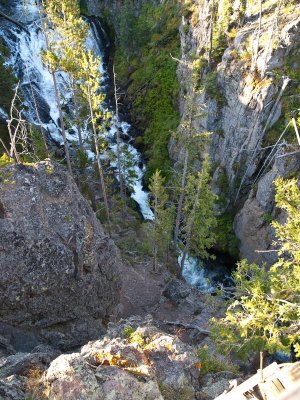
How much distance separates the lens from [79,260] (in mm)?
14992

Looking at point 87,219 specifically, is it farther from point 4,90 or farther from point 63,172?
point 4,90

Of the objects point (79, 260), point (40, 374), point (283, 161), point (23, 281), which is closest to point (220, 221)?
point (283, 161)

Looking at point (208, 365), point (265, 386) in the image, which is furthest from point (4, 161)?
point (265, 386)

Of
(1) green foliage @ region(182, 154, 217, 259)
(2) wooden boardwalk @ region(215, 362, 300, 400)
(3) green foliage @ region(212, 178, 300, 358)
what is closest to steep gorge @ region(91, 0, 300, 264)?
(1) green foliage @ region(182, 154, 217, 259)

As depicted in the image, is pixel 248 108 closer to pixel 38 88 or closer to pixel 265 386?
pixel 265 386

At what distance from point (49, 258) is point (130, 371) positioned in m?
6.57

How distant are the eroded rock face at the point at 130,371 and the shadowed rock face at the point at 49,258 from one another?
442 centimetres

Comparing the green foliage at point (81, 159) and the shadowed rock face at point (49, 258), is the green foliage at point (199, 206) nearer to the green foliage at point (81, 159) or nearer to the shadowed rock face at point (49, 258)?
the shadowed rock face at point (49, 258)

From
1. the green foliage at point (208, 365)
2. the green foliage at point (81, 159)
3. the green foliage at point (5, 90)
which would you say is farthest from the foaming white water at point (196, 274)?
the green foliage at point (5, 90)

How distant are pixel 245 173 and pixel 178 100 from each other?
12.7 m

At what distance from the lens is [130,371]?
9211mm

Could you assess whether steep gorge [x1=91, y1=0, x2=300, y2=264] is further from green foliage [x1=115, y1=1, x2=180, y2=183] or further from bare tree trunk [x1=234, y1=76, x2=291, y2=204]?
green foliage [x1=115, y1=1, x2=180, y2=183]

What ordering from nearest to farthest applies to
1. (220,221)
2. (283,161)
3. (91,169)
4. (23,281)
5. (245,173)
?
(23,281) < (283,161) < (245,173) < (220,221) < (91,169)

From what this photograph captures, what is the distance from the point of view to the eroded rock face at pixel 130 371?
8461mm
